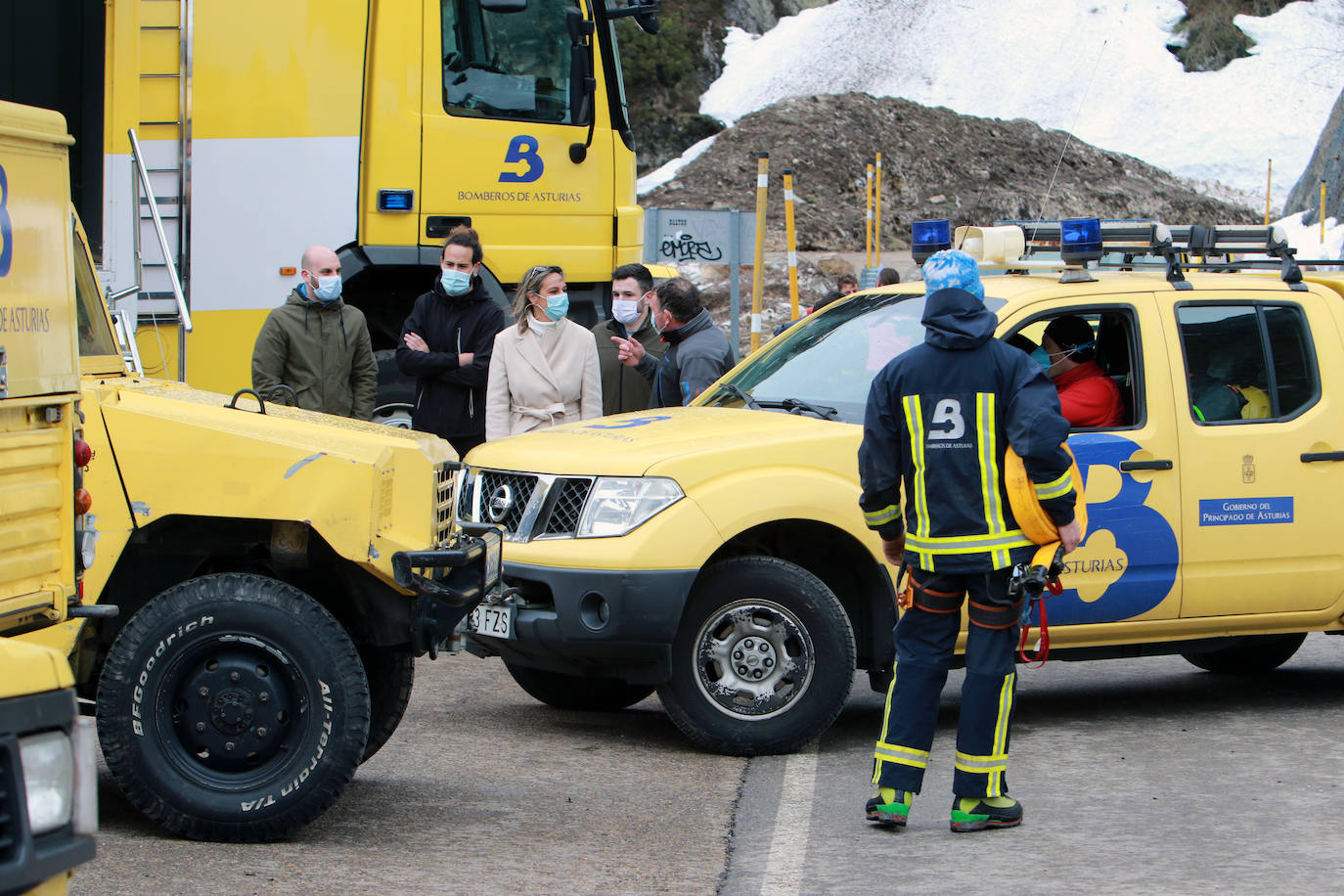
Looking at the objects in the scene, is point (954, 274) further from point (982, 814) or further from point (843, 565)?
point (982, 814)

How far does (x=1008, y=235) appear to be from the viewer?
786cm

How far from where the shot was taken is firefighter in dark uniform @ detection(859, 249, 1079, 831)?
5324mm

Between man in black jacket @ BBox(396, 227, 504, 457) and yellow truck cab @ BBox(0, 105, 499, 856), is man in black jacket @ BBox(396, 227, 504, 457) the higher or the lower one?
the higher one

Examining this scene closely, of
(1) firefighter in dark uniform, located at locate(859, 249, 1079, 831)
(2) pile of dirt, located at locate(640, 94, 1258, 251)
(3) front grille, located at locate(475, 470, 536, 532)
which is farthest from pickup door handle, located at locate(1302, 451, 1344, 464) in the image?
(2) pile of dirt, located at locate(640, 94, 1258, 251)

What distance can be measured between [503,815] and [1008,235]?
390 cm

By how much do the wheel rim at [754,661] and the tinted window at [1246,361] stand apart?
6.84 ft

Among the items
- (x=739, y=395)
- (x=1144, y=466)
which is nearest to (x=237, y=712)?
(x=739, y=395)

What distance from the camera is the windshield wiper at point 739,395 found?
7.11 meters

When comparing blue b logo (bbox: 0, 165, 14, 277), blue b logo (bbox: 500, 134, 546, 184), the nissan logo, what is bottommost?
the nissan logo

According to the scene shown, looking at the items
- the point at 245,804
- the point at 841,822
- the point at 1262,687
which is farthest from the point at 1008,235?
the point at 245,804

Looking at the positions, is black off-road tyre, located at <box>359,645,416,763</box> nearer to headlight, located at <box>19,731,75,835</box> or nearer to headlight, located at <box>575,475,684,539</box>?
headlight, located at <box>575,475,684,539</box>

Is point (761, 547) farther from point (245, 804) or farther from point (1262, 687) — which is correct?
point (1262, 687)

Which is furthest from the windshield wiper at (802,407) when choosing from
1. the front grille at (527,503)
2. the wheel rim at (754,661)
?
the front grille at (527,503)

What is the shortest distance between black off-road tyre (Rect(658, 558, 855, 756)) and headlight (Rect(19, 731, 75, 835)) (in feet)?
11.8
